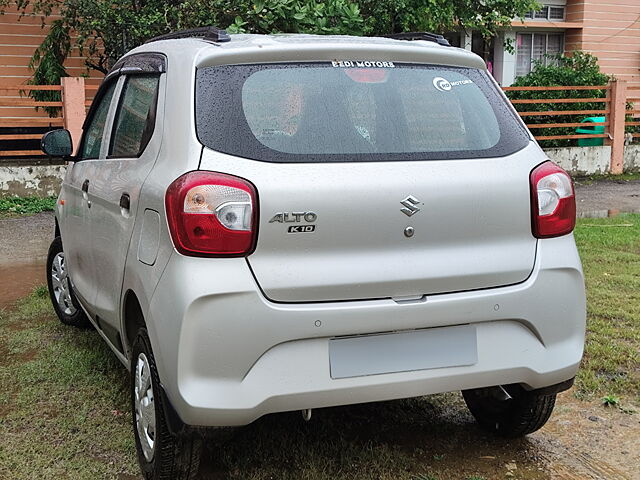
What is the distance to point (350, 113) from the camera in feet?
9.61

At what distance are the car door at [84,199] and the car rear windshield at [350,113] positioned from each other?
4.59ft

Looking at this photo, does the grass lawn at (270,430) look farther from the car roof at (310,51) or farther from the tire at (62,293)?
the car roof at (310,51)

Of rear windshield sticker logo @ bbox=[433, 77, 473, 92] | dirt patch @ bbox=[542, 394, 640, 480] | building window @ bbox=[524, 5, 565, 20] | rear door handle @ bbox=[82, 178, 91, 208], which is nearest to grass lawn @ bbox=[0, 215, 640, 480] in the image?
dirt patch @ bbox=[542, 394, 640, 480]

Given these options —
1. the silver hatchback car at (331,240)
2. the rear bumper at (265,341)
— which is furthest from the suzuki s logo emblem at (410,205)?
the rear bumper at (265,341)

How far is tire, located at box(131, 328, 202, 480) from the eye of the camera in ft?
9.61

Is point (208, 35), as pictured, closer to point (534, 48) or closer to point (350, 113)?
point (350, 113)

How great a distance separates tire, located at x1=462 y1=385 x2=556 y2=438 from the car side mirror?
2621 mm

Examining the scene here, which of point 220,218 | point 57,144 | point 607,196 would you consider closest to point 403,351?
point 220,218

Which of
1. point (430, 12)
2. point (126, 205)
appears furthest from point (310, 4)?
point (126, 205)

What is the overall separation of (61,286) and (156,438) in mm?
2610

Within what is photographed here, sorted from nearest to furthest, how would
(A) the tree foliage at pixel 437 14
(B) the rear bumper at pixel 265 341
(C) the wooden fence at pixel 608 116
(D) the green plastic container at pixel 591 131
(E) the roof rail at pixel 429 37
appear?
(B) the rear bumper at pixel 265 341 → (E) the roof rail at pixel 429 37 → (A) the tree foliage at pixel 437 14 → (C) the wooden fence at pixel 608 116 → (D) the green plastic container at pixel 591 131

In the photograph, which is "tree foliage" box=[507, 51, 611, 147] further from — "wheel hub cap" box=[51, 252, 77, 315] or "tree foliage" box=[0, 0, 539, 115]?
"wheel hub cap" box=[51, 252, 77, 315]

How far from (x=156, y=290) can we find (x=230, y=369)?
406 mm

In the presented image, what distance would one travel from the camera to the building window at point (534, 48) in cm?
2123
